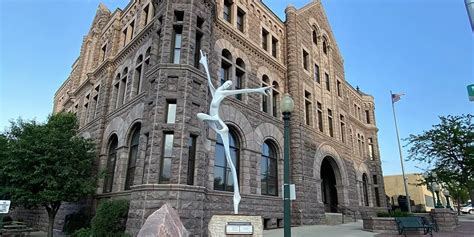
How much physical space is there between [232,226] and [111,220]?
19.0 feet

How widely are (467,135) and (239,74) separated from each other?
15.7 metres

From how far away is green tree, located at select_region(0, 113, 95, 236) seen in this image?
1448cm

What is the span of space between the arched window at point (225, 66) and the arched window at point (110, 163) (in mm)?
7511

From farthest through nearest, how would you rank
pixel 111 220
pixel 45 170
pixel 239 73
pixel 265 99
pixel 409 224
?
pixel 265 99
pixel 239 73
pixel 45 170
pixel 409 224
pixel 111 220

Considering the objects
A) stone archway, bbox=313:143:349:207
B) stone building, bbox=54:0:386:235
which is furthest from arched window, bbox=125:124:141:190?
stone archway, bbox=313:143:349:207

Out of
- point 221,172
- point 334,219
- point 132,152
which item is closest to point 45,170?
point 132,152

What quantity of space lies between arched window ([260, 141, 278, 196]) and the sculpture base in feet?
24.6

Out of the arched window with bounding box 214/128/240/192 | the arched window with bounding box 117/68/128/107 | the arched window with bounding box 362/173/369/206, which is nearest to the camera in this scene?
the arched window with bounding box 214/128/240/192

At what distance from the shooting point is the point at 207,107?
13414mm

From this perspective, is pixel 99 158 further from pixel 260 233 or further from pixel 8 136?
pixel 260 233

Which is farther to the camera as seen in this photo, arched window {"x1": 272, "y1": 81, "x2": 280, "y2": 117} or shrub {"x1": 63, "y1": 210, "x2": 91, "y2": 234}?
arched window {"x1": 272, "y1": 81, "x2": 280, "y2": 117}

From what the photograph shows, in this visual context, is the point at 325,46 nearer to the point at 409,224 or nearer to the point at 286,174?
the point at 409,224

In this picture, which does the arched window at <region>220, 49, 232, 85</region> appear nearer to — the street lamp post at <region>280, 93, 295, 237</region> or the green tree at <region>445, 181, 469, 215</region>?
the street lamp post at <region>280, 93, 295, 237</region>

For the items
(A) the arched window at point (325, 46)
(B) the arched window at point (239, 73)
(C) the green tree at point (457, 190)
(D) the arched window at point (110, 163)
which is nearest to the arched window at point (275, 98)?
(B) the arched window at point (239, 73)
